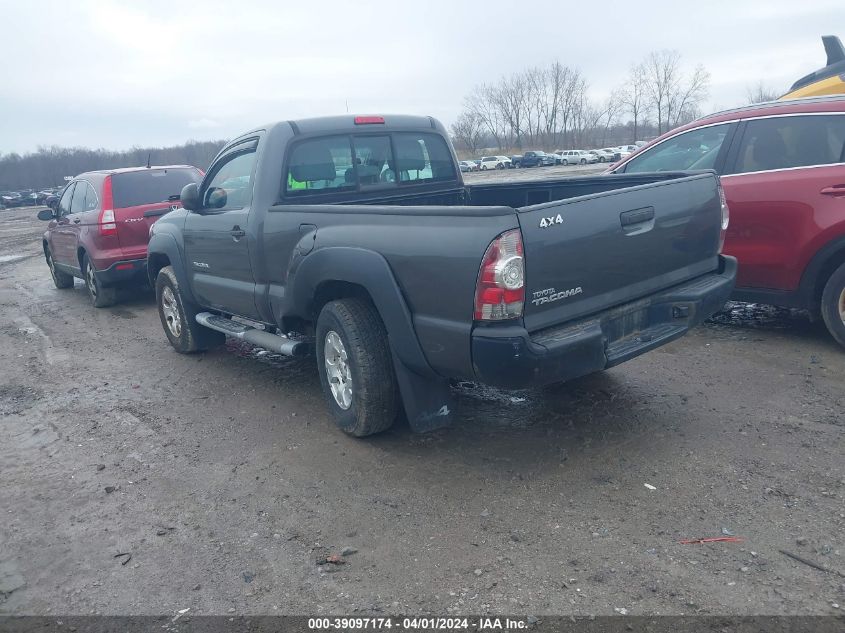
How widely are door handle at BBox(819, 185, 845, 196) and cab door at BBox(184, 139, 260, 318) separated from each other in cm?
433

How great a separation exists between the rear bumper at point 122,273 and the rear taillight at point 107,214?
439mm

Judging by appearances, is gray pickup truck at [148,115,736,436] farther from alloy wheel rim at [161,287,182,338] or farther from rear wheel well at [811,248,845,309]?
rear wheel well at [811,248,845,309]

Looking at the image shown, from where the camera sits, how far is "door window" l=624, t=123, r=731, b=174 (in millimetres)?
6285

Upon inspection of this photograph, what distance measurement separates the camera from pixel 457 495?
384 centimetres

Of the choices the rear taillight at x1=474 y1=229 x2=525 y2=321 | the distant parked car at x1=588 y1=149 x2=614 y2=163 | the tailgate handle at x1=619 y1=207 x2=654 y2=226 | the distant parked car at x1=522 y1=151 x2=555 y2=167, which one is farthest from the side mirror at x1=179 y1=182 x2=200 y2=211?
the distant parked car at x1=522 y1=151 x2=555 y2=167

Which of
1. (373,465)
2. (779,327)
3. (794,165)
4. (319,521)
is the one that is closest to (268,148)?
(373,465)

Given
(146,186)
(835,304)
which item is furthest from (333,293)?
(146,186)

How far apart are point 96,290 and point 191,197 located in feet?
15.4

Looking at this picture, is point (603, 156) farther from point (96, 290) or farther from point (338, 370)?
point (338, 370)

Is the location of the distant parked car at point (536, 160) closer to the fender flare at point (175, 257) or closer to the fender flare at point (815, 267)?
the fender flare at point (175, 257)

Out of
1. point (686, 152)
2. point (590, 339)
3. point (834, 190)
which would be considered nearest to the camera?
point (590, 339)

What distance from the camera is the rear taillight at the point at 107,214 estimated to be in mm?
9266

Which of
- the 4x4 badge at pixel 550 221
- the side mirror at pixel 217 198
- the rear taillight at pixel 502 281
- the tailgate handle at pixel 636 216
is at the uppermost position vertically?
the side mirror at pixel 217 198

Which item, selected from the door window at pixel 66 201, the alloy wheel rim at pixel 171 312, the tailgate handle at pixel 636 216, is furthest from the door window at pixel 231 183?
the door window at pixel 66 201
